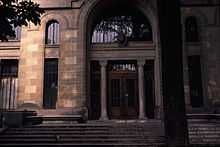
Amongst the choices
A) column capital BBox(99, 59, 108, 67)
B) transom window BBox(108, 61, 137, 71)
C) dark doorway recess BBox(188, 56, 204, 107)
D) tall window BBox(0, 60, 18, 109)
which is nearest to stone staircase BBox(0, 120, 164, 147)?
dark doorway recess BBox(188, 56, 204, 107)

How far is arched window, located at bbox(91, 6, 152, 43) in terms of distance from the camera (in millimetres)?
16734

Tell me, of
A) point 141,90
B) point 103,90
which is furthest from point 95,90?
point 141,90

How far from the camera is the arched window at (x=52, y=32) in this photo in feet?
53.4

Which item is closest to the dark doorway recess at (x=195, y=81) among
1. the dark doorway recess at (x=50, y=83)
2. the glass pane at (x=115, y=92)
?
the glass pane at (x=115, y=92)

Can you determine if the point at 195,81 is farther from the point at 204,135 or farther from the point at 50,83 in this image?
the point at 50,83

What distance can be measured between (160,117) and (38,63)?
29.0 ft

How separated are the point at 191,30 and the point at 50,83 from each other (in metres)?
10.7

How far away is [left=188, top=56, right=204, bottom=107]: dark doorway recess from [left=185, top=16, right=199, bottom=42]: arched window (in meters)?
1.43

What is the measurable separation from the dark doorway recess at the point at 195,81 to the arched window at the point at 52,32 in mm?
9510

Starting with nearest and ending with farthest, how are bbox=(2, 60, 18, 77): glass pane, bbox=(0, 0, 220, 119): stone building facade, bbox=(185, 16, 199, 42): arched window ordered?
bbox=(0, 0, 220, 119): stone building facade → bbox=(185, 16, 199, 42): arched window → bbox=(2, 60, 18, 77): glass pane

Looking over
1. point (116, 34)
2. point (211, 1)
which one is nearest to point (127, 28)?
point (116, 34)

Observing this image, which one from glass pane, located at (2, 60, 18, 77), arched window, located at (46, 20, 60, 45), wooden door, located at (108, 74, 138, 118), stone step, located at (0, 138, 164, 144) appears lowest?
stone step, located at (0, 138, 164, 144)

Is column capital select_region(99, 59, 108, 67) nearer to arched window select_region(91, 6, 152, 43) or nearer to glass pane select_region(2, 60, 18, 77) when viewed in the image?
arched window select_region(91, 6, 152, 43)

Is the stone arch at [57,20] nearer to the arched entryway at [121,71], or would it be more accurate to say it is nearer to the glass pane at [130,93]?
the arched entryway at [121,71]
